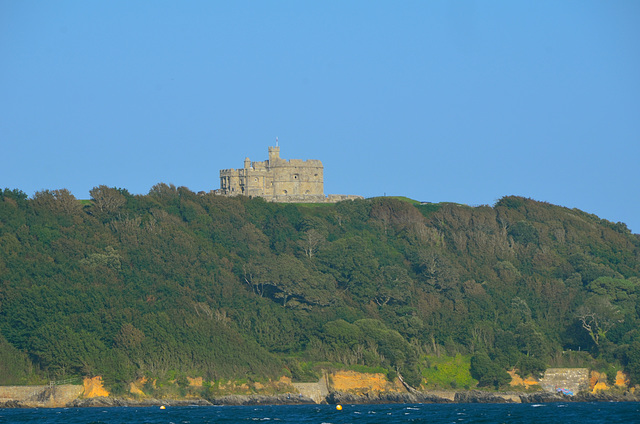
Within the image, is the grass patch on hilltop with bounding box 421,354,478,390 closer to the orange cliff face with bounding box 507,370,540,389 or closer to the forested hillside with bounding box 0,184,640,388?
the forested hillside with bounding box 0,184,640,388

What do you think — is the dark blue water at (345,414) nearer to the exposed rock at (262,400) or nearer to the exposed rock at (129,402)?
the exposed rock at (129,402)

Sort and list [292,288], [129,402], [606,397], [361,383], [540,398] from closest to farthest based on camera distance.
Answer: [129,402] → [361,383] → [540,398] → [606,397] → [292,288]

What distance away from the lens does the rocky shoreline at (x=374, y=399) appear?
292 ft

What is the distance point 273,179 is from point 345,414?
5085 centimetres

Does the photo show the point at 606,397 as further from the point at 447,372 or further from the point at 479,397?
the point at 447,372

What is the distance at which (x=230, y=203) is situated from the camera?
121125 millimetres

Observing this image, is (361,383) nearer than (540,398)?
Yes

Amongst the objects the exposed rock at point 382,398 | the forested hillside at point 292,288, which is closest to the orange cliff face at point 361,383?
the exposed rock at point 382,398

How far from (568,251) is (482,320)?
63.0 ft

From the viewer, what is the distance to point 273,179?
131 meters

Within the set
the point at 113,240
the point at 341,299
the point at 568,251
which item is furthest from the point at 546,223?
the point at 113,240

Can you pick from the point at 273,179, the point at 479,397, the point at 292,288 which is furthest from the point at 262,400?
the point at 273,179

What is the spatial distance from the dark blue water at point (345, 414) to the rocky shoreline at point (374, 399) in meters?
2.00

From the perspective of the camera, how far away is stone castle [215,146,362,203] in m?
131
